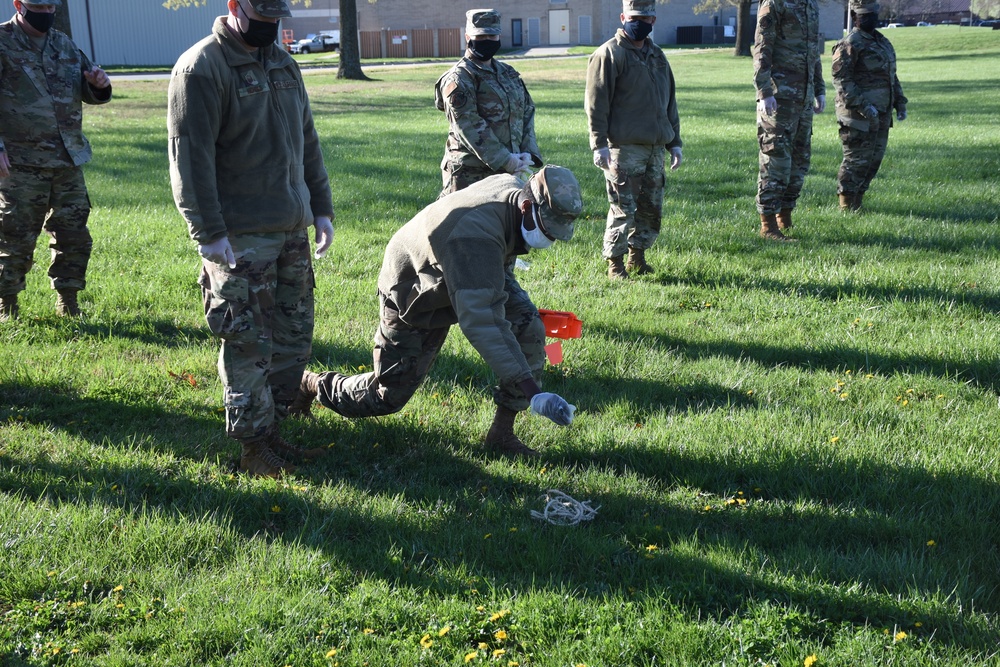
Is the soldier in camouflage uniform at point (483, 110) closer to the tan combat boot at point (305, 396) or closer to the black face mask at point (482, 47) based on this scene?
the black face mask at point (482, 47)

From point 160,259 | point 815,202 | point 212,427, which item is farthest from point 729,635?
point 815,202

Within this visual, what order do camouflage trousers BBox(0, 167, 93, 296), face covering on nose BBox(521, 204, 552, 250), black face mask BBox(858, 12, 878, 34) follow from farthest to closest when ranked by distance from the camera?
black face mask BBox(858, 12, 878, 34) < camouflage trousers BBox(0, 167, 93, 296) < face covering on nose BBox(521, 204, 552, 250)

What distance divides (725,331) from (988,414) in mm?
1978

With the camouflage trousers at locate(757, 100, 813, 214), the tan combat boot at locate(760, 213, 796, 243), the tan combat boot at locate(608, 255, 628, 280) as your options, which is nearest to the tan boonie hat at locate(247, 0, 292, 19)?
the tan combat boot at locate(608, 255, 628, 280)

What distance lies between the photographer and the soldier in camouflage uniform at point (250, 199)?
13.8 feet

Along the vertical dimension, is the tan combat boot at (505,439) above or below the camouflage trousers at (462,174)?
below

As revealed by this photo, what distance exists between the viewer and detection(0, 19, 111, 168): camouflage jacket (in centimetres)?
650

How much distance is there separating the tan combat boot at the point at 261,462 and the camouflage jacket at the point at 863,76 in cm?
818

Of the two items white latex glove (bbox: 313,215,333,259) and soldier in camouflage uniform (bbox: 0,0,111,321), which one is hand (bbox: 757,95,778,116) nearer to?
white latex glove (bbox: 313,215,333,259)

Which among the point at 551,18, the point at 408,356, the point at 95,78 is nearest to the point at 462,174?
the point at 408,356

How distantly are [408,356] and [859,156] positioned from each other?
776cm

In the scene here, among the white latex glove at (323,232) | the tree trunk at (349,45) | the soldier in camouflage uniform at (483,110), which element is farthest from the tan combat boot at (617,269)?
the tree trunk at (349,45)

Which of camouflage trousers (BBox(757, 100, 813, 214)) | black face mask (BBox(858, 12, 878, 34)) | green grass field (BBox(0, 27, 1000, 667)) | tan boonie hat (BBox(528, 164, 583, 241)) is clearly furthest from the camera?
black face mask (BBox(858, 12, 878, 34))

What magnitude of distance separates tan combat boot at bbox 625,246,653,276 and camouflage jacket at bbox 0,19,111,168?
15.2ft
